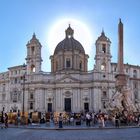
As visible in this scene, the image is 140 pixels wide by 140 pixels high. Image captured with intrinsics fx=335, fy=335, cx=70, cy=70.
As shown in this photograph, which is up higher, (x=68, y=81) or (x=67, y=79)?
(x=67, y=79)

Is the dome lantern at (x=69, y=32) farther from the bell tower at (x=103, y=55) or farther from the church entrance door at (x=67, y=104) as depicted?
the church entrance door at (x=67, y=104)

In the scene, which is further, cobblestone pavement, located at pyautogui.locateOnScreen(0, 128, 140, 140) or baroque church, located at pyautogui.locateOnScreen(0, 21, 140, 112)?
Answer: baroque church, located at pyautogui.locateOnScreen(0, 21, 140, 112)

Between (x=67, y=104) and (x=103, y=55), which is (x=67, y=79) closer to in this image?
(x=67, y=104)

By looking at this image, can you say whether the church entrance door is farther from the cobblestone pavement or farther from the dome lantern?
the cobblestone pavement

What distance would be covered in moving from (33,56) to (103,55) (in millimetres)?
17264

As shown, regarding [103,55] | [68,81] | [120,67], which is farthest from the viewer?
[103,55]

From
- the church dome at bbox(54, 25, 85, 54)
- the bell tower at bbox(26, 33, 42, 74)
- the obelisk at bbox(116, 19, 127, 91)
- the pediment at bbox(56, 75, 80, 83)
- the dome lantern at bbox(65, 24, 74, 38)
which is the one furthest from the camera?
the dome lantern at bbox(65, 24, 74, 38)

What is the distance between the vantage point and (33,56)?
8300 centimetres

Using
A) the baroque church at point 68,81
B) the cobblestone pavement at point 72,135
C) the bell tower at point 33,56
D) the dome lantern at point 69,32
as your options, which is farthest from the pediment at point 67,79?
the cobblestone pavement at point 72,135

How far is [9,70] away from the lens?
3733 inches

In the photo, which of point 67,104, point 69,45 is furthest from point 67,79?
point 69,45

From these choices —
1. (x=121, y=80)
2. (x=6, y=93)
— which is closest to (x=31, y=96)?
(x=6, y=93)

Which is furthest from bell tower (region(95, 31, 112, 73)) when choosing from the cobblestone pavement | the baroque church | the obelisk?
the cobblestone pavement

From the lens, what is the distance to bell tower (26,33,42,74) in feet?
269
